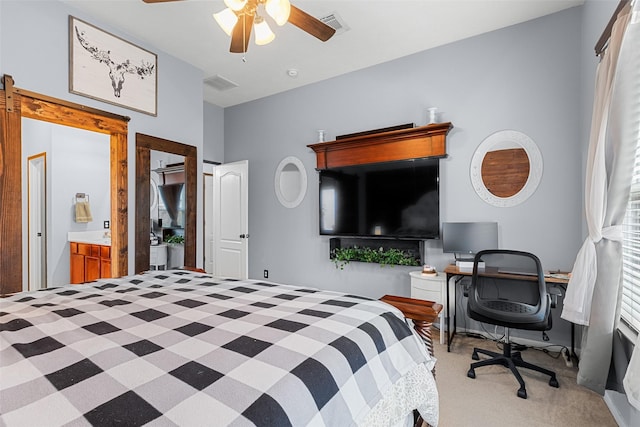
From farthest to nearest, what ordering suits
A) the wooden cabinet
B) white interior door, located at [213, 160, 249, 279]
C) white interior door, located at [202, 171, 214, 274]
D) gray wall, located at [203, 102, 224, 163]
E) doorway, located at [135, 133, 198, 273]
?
white interior door, located at [202, 171, 214, 274] < gray wall, located at [203, 102, 224, 163] < white interior door, located at [213, 160, 249, 279] < the wooden cabinet < doorway, located at [135, 133, 198, 273]

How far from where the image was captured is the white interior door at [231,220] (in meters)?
4.59

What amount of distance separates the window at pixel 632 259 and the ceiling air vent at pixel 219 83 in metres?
4.12

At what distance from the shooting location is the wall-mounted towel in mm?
3664

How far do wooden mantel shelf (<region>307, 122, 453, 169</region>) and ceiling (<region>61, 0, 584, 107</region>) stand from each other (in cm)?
91

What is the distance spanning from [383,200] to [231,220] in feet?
8.05

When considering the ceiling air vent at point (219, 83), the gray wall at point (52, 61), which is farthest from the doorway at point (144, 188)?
the ceiling air vent at point (219, 83)

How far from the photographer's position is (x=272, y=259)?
4.62 meters

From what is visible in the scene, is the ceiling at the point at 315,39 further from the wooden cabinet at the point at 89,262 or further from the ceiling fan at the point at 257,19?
the wooden cabinet at the point at 89,262

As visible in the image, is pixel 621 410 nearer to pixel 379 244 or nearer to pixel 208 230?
pixel 379 244

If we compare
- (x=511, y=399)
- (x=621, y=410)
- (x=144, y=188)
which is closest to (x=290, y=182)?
(x=144, y=188)

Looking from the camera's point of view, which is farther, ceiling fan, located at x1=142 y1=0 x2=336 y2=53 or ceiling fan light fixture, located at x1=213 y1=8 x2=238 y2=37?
ceiling fan light fixture, located at x1=213 y1=8 x2=238 y2=37

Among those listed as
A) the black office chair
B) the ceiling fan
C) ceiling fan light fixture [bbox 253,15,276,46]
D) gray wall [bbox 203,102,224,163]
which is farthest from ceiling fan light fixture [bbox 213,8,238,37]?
gray wall [bbox 203,102,224,163]

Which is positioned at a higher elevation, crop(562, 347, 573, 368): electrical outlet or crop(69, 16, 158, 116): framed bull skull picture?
crop(69, 16, 158, 116): framed bull skull picture

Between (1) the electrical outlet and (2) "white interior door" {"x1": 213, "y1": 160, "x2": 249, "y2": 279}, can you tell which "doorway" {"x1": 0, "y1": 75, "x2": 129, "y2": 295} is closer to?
(2) "white interior door" {"x1": 213, "y1": 160, "x2": 249, "y2": 279}
